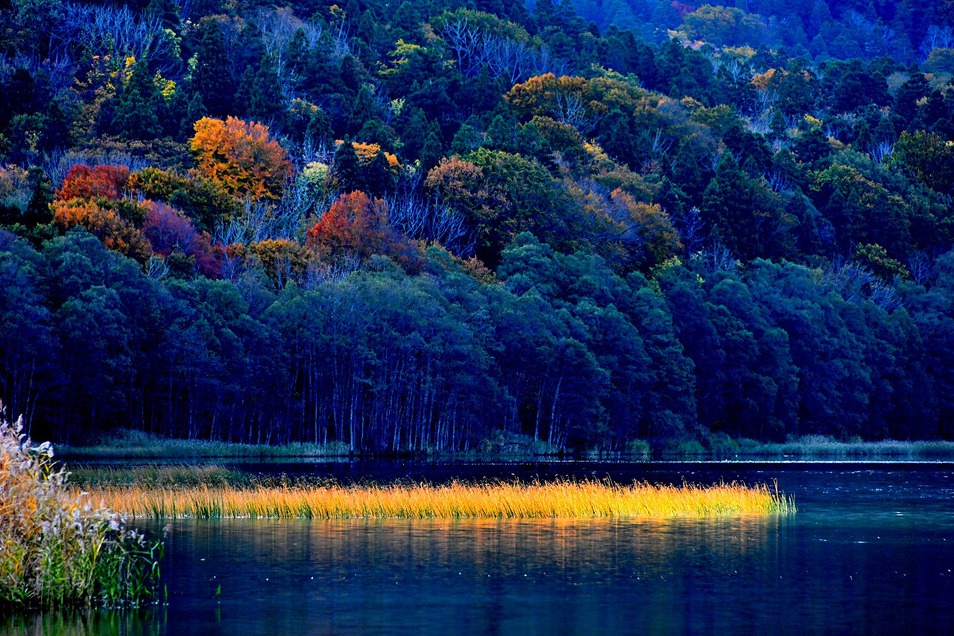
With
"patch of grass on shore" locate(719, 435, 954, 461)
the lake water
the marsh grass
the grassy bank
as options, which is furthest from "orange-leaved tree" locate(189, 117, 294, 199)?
the lake water

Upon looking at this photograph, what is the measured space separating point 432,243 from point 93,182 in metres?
27.5

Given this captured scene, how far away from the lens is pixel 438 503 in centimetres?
4519

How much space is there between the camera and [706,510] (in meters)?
46.5

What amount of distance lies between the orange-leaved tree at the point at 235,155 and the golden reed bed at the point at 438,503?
73.8 m

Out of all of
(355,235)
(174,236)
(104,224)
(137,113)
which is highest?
(137,113)

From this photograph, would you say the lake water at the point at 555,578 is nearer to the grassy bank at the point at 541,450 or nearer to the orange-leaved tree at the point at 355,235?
the grassy bank at the point at 541,450

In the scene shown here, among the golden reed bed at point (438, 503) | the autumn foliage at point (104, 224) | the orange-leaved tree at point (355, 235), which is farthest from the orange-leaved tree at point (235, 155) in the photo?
the golden reed bed at point (438, 503)

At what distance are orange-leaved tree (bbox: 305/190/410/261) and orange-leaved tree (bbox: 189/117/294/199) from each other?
1626cm

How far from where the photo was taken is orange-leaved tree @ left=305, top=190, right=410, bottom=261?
102012 mm

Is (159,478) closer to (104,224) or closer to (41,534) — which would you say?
(41,534)

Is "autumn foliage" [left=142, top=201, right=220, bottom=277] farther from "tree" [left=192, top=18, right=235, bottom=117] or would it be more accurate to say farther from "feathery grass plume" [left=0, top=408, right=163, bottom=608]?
"feathery grass plume" [left=0, top=408, right=163, bottom=608]

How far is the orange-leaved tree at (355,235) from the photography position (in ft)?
335

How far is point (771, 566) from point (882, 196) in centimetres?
11962

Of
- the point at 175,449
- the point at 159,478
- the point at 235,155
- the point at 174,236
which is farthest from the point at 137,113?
the point at 159,478
